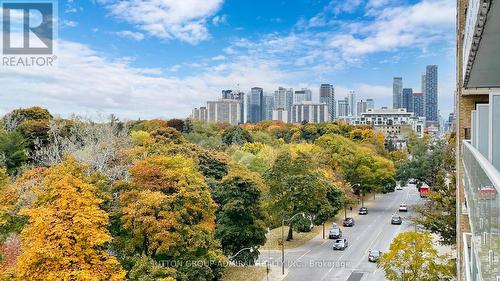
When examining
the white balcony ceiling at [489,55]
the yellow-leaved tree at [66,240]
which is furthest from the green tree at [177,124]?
the white balcony ceiling at [489,55]

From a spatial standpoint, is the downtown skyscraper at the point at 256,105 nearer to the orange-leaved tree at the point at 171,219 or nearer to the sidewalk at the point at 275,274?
the sidewalk at the point at 275,274

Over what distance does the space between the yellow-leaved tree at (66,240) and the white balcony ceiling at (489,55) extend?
12.6 metres

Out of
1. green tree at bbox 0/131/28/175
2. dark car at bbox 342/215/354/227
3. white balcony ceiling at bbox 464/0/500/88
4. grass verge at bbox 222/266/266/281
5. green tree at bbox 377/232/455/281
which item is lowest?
grass verge at bbox 222/266/266/281

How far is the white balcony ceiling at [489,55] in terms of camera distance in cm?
421

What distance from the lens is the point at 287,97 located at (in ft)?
652

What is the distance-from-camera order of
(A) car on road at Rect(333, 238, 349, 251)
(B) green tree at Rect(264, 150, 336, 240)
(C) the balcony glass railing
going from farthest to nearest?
(B) green tree at Rect(264, 150, 336, 240) < (A) car on road at Rect(333, 238, 349, 251) < (C) the balcony glass railing

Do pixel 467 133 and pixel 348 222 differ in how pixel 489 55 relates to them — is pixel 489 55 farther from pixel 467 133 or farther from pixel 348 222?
pixel 348 222

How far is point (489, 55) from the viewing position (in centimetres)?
594

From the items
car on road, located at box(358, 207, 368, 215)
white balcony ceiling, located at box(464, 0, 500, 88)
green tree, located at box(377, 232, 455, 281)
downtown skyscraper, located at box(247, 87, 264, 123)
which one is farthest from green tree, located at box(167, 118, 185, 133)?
downtown skyscraper, located at box(247, 87, 264, 123)

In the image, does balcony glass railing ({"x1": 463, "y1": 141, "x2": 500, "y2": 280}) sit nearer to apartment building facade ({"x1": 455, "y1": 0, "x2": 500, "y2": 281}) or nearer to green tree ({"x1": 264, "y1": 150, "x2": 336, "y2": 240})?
apartment building facade ({"x1": 455, "y1": 0, "x2": 500, "y2": 281})

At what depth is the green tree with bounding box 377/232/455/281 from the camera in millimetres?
19609

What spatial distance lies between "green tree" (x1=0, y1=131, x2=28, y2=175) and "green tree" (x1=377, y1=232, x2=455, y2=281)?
87.8 feet

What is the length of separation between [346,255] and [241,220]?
362 inches

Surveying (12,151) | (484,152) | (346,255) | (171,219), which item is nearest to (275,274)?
(346,255)
